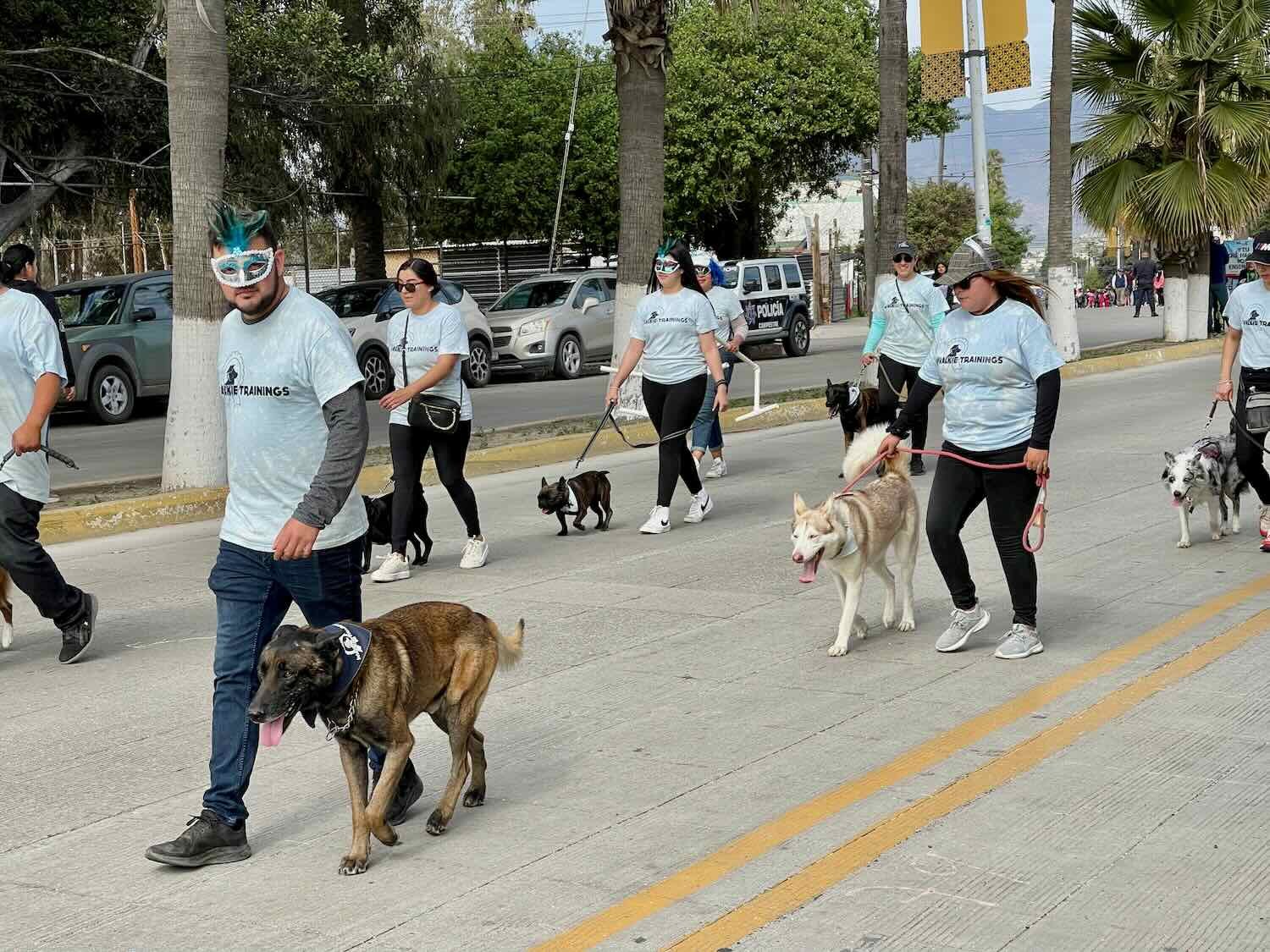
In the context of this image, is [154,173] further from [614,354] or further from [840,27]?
[840,27]

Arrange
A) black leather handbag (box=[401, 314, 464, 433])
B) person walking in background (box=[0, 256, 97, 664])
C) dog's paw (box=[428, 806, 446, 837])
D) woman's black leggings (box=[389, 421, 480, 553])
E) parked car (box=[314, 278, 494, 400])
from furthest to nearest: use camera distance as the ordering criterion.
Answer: parked car (box=[314, 278, 494, 400]) < woman's black leggings (box=[389, 421, 480, 553]) < black leather handbag (box=[401, 314, 464, 433]) < person walking in background (box=[0, 256, 97, 664]) < dog's paw (box=[428, 806, 446, 837])

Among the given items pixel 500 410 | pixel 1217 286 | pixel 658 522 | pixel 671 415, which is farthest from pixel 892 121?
pixel 658 522

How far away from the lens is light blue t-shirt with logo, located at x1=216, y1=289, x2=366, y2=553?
502cm

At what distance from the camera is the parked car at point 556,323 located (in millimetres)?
27469

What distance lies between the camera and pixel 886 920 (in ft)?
14.1

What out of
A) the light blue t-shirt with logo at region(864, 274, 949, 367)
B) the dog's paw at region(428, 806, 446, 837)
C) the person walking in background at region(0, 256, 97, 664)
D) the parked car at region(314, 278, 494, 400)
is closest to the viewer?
the dog's paw at region(428, 806, 446, 837)

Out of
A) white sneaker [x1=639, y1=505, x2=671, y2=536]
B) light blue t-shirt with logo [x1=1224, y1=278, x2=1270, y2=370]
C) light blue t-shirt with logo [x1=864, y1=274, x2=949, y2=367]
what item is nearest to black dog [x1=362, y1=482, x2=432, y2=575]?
white sneaker [x1=639, y1=505, x2=671, y2=536]

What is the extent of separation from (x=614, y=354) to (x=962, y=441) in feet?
39.0

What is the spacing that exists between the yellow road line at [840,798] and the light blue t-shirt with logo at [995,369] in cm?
115

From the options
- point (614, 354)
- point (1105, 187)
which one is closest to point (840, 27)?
point (1105, 187)

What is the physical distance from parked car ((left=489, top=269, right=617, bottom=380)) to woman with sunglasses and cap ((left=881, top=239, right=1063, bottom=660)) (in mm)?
20238

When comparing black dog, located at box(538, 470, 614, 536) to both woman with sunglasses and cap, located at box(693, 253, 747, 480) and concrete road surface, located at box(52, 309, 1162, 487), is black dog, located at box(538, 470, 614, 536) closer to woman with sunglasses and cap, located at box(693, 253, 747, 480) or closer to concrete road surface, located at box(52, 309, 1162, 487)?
woman with sunglasses and cap, located at box(693, 253, 747, 480)

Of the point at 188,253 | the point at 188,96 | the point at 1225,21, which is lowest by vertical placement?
the point at 188,253

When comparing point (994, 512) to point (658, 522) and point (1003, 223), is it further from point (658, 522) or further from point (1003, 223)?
point (1003, 223)
